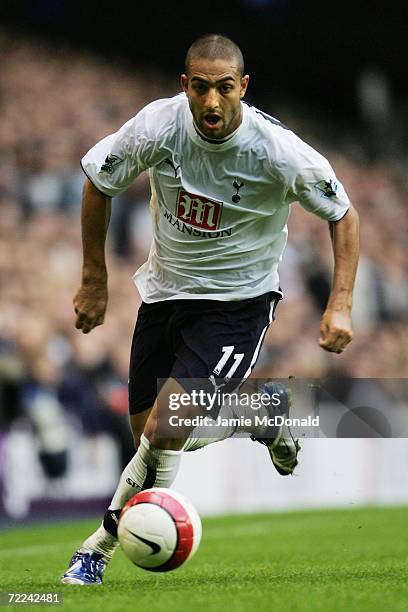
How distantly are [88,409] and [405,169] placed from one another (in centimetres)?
1178

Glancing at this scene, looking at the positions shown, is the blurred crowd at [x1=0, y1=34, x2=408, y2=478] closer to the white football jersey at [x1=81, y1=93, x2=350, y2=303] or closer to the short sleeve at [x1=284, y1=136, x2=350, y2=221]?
the white football jersey at [x1=81, y1=93, x2=350, y2=303]

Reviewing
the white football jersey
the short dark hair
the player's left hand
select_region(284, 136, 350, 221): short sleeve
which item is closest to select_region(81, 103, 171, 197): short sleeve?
the white football jersey

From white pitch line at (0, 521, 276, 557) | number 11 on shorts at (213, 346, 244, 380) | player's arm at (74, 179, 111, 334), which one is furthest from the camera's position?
white pitch line at (0, 521, 276, 557)

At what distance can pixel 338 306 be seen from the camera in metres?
5.61

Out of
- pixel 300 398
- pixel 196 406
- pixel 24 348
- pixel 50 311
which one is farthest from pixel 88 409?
pixel 196 406

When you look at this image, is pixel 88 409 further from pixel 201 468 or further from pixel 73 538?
pixel 73 538

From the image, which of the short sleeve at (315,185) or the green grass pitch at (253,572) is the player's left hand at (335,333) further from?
the green grass pitch at (253,572)

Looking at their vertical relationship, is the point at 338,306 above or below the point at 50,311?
above

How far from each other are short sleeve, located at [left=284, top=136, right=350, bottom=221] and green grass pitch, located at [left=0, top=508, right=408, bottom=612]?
5.73 ft

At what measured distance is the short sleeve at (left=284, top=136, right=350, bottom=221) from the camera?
5742mm

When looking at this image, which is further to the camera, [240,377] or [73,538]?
[73,538]

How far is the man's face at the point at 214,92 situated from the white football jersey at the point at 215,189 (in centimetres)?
15

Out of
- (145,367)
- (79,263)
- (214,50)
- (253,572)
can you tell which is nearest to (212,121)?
(214,50)

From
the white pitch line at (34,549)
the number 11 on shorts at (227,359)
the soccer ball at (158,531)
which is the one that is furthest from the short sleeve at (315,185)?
the white pitch line at (34,549)
